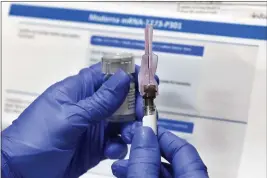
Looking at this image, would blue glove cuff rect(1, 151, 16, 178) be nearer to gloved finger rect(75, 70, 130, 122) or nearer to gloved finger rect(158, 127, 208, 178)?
gloved finger rect(75, 70, 130, 122)

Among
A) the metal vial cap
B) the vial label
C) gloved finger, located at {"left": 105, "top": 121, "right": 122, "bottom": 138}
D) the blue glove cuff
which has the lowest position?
the blue glove cuff

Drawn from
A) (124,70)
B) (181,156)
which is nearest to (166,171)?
(181,156)

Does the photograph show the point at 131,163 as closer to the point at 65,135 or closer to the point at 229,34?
the point at 65,135

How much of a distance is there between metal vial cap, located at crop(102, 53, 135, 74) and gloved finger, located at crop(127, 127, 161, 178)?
0.33 feet

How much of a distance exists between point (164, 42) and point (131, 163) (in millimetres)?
274

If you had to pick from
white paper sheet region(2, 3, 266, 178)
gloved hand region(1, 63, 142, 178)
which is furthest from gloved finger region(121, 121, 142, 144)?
white paper sheet region(2, 3, 266, 178)

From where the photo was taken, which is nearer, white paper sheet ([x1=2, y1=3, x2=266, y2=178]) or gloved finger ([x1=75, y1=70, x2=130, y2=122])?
gloved finger ([x1=75, y1=70, x2=130, y2=122])

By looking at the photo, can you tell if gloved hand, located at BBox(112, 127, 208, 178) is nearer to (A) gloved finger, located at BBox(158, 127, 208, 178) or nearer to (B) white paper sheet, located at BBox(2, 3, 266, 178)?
(A) gloved finger, located at BBox(158, 127, 208, 178)

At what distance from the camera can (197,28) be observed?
72 cm

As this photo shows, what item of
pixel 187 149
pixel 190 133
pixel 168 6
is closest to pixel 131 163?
pixel 187 149

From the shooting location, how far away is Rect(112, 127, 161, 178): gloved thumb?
533 mm

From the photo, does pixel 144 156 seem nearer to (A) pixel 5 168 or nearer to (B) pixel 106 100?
(B) pixel 106 100

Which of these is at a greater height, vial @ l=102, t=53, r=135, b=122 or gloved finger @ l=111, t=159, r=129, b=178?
vial @ l=102, t=53, r=135, b=122

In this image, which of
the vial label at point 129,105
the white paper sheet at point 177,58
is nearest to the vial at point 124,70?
the vial label at point 129,105
